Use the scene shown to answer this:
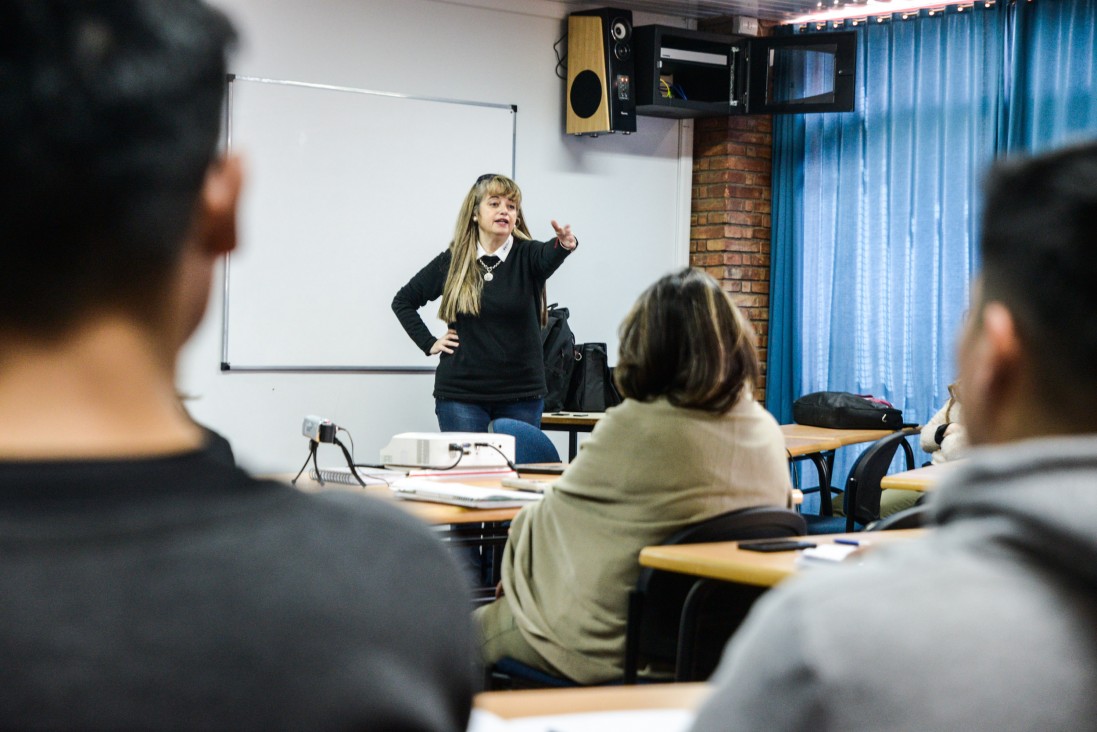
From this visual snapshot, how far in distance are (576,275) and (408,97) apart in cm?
141

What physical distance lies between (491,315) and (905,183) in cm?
287

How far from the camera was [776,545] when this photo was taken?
253cm

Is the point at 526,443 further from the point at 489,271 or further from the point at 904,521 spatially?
the point at 904,521

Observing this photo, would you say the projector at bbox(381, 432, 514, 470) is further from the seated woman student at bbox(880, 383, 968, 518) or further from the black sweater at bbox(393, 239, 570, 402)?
the seated woman student at bbox(880, 383, 968, 518)

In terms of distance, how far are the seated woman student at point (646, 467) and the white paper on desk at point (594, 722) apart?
1.22 m

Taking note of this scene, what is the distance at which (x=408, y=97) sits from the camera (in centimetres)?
653

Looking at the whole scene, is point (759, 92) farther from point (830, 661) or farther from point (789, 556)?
point (830, 661)

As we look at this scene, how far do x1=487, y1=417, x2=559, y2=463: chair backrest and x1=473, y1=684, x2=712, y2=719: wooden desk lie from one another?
114 inches

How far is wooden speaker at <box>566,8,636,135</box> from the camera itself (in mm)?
6883

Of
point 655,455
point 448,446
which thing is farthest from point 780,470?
point 448,446

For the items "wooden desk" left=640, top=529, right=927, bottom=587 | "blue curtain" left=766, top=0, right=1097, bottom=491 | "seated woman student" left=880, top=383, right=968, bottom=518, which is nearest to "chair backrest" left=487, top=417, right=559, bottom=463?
"seated woman student" left=880, top=383, right=968, bottom=518

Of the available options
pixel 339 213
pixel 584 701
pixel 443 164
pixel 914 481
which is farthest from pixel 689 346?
pixel 443 164

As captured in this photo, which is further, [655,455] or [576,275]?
[576,275]

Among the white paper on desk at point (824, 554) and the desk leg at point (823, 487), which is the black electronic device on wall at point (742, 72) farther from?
the white paper on desk at point (824, 554)
